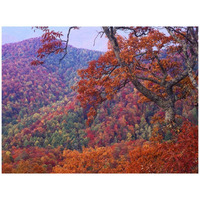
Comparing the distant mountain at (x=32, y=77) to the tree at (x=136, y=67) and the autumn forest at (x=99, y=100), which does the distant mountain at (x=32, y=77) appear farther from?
the tree at (x=136, y=67)

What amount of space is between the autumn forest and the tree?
0.05 ft

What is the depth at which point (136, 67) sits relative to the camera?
10.7ft

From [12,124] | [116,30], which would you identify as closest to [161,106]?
[116,30]

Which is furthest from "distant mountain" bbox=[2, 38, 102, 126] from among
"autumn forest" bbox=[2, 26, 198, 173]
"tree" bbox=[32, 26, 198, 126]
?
"tree" bbox=[32, 26, 198, 126]

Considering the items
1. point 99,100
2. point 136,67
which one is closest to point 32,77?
point 99,100

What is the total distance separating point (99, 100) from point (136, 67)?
0.78 m

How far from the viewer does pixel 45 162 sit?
303 cm

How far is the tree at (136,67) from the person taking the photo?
126 inches

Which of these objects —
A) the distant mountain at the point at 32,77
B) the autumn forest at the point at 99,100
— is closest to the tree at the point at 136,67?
the autumn forest at the point at 99,100

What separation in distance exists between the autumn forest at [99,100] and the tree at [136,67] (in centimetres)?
2

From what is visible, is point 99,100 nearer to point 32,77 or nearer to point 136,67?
point 136,67

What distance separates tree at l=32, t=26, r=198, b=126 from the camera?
3.20m
